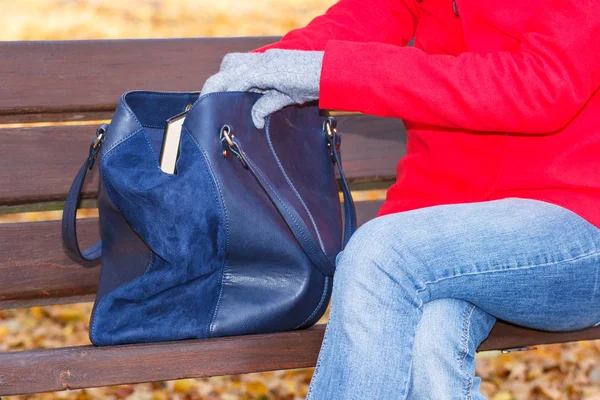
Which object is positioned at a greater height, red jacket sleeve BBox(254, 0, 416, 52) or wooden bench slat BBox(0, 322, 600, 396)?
red jacket sleeve BBox(254, 0, 416, 52)

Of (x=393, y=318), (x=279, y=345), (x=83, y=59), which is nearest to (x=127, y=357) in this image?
(x=279, y=345)

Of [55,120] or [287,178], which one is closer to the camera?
[287,178]

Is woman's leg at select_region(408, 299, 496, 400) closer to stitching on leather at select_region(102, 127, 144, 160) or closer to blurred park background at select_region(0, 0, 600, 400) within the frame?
stitching on leather at select_region(102, 127, 144, 160)

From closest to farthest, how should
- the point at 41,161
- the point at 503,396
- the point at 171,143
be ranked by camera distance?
the point at 171,143 < the point at 41,161 < the point at 503,396

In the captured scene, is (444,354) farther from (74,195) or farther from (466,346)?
(74,195)

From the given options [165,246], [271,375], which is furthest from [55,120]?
[271,375]

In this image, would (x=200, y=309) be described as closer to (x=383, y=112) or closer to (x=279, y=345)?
(x=279, y=345)

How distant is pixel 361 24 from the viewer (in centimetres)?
200

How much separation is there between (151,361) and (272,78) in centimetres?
60

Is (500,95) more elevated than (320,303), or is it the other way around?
(500,95)

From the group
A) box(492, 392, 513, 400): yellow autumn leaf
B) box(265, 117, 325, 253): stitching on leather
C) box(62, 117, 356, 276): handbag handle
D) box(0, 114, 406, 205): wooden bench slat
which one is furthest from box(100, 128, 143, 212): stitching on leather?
box(492, 392, 513, 400): yellow autumn leaf

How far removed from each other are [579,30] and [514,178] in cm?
34

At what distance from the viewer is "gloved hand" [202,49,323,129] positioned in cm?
160

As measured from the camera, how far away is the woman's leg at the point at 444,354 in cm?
145
